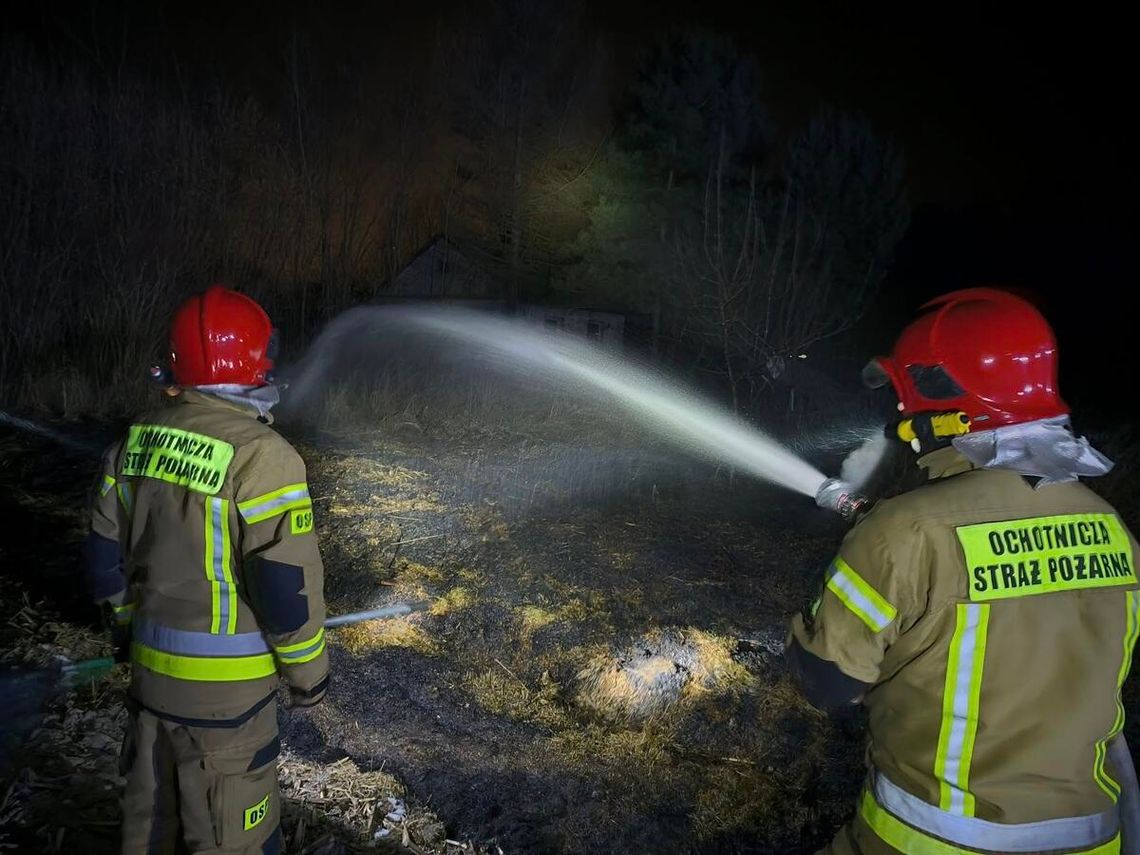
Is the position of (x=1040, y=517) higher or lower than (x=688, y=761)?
higher

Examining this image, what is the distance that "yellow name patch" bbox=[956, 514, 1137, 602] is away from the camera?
1658mm

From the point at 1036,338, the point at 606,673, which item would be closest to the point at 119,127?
the point at 606,673

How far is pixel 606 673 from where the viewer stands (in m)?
4.76

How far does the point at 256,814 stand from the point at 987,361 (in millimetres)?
2551

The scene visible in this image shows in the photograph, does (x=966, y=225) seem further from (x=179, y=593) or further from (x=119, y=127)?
(x=179, y=593)

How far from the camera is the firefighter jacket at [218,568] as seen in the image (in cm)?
224

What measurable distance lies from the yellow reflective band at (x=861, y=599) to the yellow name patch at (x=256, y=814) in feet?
6.32

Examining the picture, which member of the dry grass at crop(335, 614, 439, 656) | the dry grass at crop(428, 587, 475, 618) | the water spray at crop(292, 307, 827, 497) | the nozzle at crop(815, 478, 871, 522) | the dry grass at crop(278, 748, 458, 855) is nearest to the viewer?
the nozzle at crop(815, 478, 871, 522)

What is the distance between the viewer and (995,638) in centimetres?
166

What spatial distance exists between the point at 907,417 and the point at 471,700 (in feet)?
10.8

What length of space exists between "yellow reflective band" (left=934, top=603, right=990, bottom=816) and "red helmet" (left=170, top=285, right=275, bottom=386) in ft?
7.45

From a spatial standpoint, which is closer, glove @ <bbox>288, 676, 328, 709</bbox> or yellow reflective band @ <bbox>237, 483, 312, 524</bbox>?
yellow reflective band @ <bbox>237, 483, 312, 524</bbox>

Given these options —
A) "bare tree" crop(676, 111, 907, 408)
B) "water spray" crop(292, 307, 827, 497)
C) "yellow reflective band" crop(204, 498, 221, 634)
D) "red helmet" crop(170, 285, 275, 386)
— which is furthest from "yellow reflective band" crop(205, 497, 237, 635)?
"water spray" crop(292, 307, 827, 497)

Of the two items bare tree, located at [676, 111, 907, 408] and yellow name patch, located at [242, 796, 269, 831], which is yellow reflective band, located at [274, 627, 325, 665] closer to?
yellow name patch, located at [242, 796, 269, 831]
